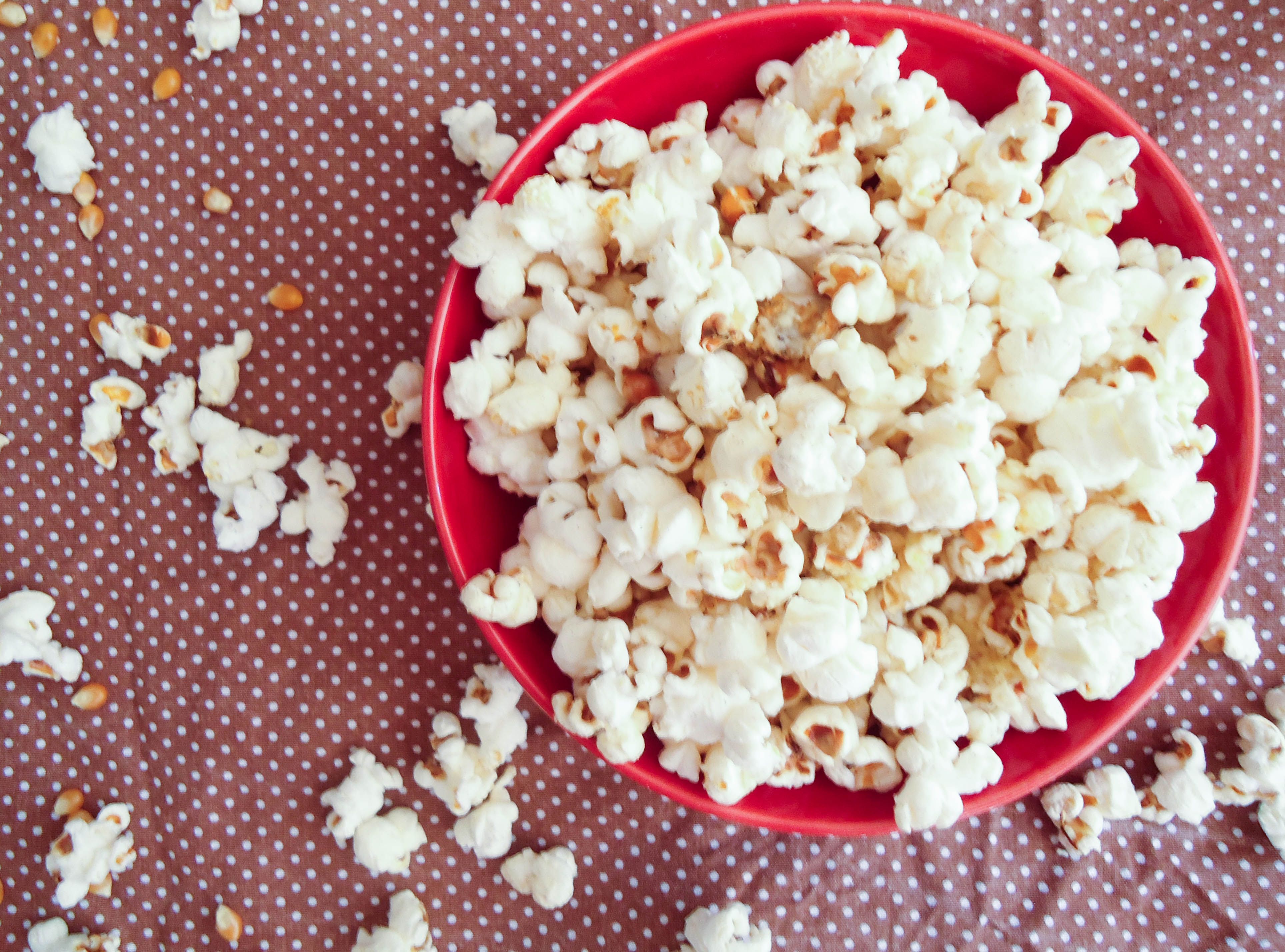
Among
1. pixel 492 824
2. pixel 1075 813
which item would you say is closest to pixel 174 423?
pixel 492 824

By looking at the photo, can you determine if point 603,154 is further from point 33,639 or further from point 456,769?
point 33,639

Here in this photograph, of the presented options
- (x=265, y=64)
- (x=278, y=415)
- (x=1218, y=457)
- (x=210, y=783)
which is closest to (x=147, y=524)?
(x=278, y=415)

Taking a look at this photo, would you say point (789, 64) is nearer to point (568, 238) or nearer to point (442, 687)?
point (568, 238)

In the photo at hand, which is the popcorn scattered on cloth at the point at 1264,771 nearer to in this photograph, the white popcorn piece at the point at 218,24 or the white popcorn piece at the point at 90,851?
the white popcorn piece at the point at 90,851

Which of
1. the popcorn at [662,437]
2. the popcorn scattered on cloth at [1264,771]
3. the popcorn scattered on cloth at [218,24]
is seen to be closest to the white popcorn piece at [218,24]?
the popcorn scattered on cloth at [218,24]

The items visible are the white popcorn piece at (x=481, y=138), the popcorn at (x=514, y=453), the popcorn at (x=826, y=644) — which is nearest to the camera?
the popcorn at (x=826, y=644)

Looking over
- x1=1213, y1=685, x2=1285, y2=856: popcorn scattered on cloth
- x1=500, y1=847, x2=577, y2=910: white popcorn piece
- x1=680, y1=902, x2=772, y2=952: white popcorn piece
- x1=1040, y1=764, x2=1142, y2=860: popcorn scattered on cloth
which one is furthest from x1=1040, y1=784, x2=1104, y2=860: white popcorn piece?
x1=500, y1=847, x2=577, y2=910: white popcorn piece
